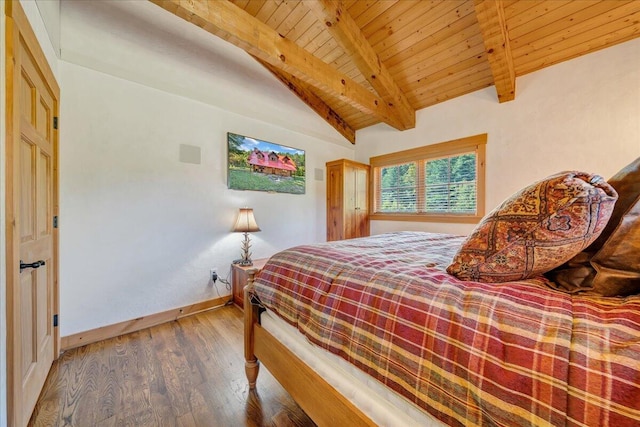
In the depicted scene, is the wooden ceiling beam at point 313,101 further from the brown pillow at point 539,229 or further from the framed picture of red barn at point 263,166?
the brown pillow at point 539,229

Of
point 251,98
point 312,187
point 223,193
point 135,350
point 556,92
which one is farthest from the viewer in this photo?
point 312,187

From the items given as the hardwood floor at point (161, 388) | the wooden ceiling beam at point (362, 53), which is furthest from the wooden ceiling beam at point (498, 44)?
the hardwood floor at point (161, 388)

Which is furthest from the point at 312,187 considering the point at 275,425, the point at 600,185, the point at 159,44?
the point at 600,185

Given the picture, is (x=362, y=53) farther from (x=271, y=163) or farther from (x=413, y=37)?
(x=271, y=163)

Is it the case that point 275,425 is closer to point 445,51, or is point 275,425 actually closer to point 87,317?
point 87,317

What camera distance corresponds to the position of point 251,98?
3166mm

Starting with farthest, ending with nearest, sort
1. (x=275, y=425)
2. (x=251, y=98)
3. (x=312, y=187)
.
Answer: (x=312, y=187)
(x=251, y=98)
(x=275, y=425)

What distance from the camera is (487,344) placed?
2.03 ft

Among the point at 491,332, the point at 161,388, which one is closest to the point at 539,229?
the point at 491,332

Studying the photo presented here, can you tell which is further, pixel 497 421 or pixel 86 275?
pixel 86 275

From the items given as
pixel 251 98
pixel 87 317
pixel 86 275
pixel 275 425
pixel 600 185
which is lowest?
pixel 275 425

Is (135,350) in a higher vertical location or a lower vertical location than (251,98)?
lower

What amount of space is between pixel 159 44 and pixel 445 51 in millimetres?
3107

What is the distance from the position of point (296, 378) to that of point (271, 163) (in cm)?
268
